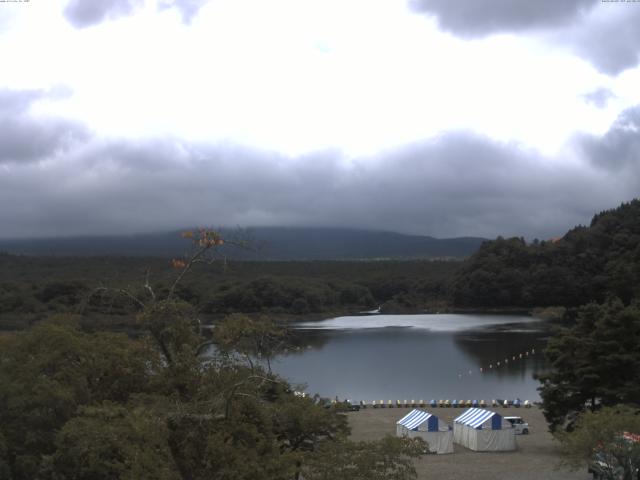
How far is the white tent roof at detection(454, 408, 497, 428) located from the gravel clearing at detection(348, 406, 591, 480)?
30.3 inches

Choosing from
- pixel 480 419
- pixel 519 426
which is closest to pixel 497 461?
pixel 480 419

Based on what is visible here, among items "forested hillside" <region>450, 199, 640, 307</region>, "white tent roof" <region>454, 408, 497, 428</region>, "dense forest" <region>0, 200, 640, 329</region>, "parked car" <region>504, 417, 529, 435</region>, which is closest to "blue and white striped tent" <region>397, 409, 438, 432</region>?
"white tent roof" <region>454, 408, 497, 428</region>

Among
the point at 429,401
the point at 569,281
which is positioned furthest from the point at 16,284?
the point at 569,281

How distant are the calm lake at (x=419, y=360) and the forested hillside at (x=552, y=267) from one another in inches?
510

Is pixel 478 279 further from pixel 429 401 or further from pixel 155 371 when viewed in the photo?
pixel 155 371

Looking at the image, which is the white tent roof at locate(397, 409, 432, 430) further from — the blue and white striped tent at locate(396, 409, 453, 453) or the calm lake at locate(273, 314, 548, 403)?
the calm lake at locate(273, 314, 548, 403)

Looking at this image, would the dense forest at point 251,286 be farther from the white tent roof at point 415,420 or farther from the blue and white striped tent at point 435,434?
the blue and white striped tent at point 435,434

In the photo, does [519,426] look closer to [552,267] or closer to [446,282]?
[552,267]

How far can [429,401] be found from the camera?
35.5 meters

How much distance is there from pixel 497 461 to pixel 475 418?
2.52 m

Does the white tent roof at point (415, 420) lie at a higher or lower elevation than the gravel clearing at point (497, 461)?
higher

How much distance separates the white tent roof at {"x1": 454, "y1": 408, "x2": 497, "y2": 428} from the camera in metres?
23.1

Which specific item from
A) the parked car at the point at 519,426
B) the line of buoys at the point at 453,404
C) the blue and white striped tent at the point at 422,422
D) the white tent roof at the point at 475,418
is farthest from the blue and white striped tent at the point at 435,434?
the line of buoys at the point at 453,404

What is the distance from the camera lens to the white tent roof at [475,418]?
23141mm
